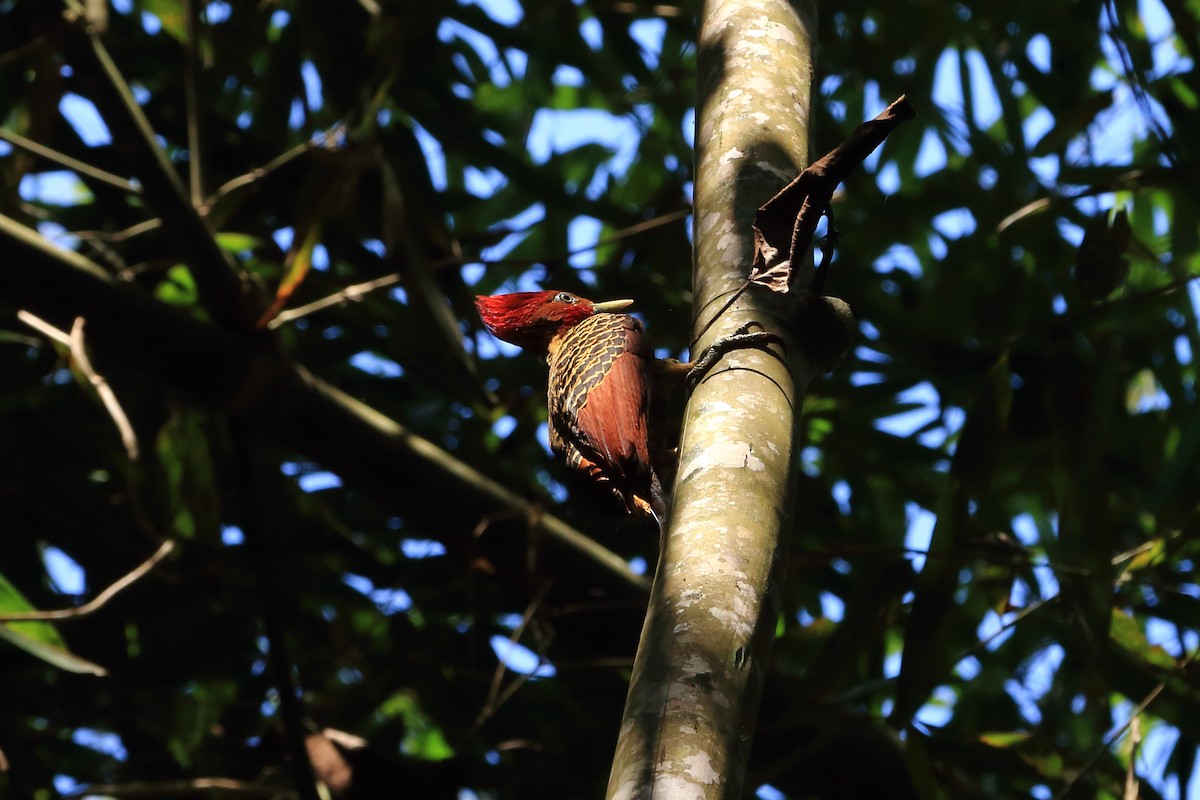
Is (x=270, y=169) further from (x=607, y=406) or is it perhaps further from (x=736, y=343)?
(x=736, y=343)

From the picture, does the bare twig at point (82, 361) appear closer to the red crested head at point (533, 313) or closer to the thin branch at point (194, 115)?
the thin branch at point (194, 115)

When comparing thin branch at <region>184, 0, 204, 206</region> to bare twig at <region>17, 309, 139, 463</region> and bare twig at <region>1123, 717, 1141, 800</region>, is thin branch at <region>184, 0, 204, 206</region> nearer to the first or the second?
bare twig at <region>17, 309, 139, 463</region>

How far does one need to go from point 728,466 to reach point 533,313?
1.33 meters

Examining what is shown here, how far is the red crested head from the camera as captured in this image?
2449 millimetres

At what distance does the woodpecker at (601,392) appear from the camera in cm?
179

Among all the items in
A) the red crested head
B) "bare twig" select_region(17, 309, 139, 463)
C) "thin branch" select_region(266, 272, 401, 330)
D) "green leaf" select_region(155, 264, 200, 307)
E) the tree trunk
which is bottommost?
the tree trunk

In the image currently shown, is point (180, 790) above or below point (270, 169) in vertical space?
below

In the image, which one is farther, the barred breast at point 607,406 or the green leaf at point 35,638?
the green leaf at point 35,638

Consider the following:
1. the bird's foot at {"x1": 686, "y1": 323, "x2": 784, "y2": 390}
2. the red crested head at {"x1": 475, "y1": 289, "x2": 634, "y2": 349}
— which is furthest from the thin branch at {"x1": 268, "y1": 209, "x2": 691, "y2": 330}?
the bird's foot at {"x1": 686, "y1": 323, "x2": 784, "y2": 390}

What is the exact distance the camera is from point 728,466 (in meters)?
1.16

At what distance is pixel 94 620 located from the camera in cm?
325

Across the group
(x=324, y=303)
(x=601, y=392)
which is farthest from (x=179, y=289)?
(x=601, y=392)

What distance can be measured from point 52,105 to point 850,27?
193 centimetres

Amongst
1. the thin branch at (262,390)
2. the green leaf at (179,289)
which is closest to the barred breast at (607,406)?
the thin branch at (262,390)
